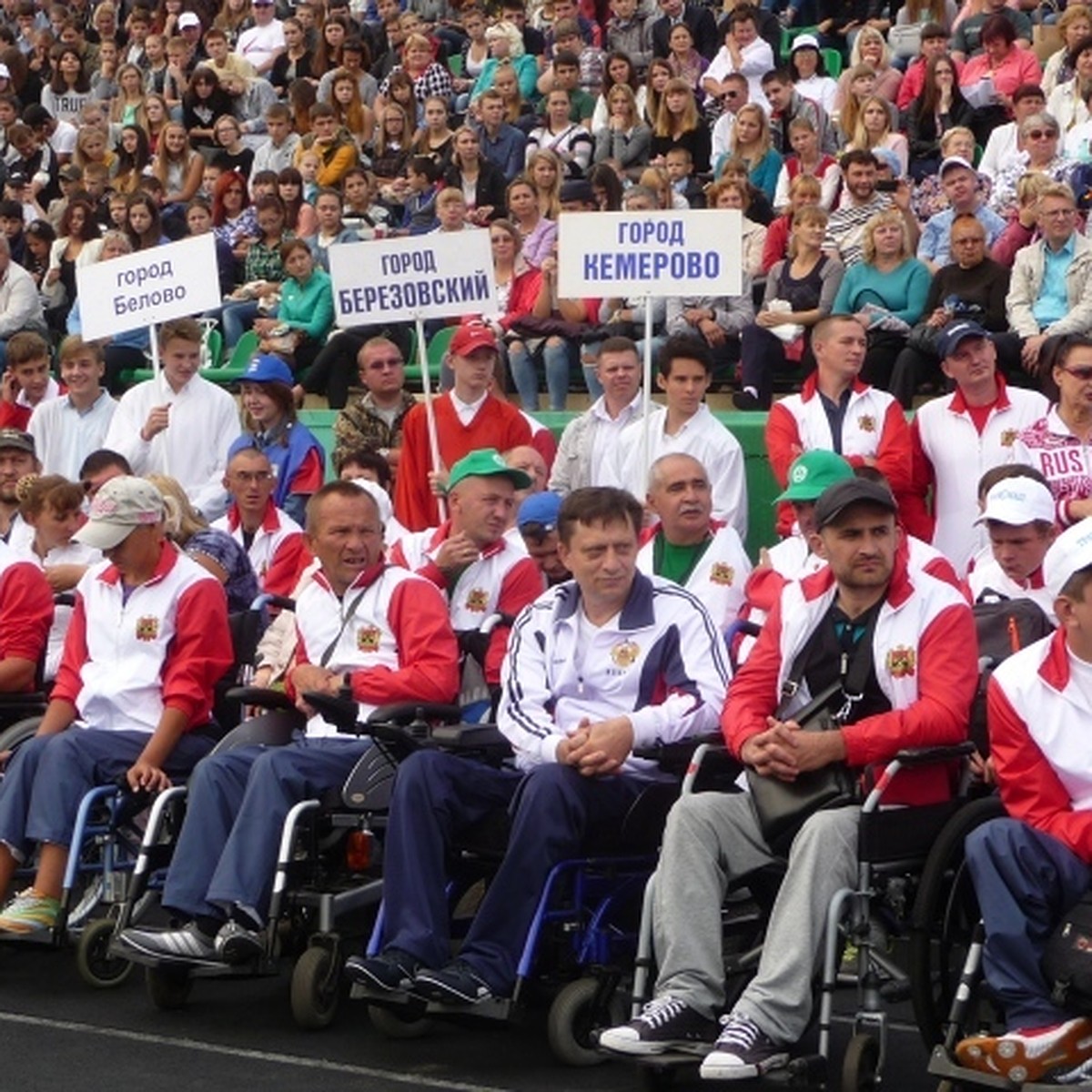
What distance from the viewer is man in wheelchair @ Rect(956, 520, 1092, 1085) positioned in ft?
22.0

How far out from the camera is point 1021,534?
8.49 m

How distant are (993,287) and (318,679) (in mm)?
5309

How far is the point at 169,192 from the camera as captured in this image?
2066 centimetres

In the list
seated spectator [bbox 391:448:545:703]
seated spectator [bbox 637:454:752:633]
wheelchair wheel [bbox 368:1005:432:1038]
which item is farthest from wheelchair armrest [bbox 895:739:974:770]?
seated spectator [bbox 391:448:545:703]

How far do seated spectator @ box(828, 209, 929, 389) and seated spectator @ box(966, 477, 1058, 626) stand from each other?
4.61 m

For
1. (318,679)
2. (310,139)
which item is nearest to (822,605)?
(318,679)

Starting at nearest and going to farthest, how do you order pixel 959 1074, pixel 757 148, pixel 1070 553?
pixel 959 1074 < pixel 1070 553 < pixel 757 148

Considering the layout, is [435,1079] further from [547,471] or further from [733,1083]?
[547,471]

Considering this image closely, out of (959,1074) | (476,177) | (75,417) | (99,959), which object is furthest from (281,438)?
(959,1074)

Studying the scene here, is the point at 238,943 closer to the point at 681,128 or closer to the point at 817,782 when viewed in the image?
the point at 817,782

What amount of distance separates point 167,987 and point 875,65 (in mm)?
10248

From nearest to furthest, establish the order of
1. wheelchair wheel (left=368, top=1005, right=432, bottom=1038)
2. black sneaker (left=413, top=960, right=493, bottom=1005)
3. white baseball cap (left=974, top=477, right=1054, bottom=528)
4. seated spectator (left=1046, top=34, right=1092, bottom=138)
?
black sneaker (left=413, top=960, right=493, bottom=1005), wheelchair wheel (left=368, top=1005, right=432, bottom=1038), white baseball cap (left=974, top=477, right=1054, bottom=528), seated spectator (left=1046, top=34, right=1092, bottom=138)

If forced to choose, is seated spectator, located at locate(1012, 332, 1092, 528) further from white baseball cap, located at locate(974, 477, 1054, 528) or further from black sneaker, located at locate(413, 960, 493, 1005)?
black sneaker, located at locate(413, 960, 493, 1005)

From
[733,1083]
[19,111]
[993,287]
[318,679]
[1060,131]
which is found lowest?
[733,1083]
